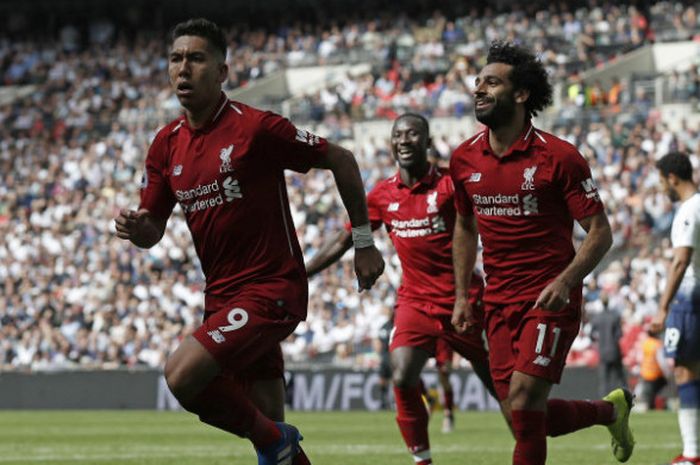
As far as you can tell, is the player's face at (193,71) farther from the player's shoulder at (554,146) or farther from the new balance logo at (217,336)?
the player's shoulder at (554,146)

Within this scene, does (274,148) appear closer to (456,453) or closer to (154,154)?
(154,154)

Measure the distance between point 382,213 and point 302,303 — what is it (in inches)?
159

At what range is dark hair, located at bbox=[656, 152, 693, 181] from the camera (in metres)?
11.3

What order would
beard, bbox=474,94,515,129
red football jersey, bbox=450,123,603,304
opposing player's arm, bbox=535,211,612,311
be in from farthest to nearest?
beard, bbox=474,94,515,129, red football jersey, bbox=450,123,603,304, opposing player's arm, bbox=535,211,612,311

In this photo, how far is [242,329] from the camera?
799 centimetres

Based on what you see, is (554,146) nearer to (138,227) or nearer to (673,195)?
(138,227)

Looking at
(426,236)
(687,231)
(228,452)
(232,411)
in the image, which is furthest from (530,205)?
(228,452)

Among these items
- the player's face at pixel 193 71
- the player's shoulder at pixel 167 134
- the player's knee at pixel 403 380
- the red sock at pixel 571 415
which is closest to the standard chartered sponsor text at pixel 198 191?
the player's shoulder at pixel 167 134

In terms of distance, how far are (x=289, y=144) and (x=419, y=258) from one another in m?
4.00

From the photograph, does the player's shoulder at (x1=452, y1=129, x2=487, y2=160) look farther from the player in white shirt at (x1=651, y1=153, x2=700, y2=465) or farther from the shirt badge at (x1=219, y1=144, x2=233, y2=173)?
the player in white shirt at (x1=651, y1=153, x2=700, y2=465)

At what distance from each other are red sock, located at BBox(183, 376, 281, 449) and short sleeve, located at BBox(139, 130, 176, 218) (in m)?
1.13

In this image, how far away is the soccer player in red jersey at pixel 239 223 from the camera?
7992 millimetres

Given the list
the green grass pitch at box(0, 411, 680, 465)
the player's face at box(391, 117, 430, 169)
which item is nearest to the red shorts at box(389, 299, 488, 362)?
the player's face at box(391, 117, 430, 169)

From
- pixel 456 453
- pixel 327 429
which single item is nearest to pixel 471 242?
pixel 456 453
